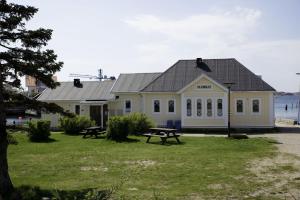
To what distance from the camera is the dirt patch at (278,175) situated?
11.5 m

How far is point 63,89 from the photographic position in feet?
143

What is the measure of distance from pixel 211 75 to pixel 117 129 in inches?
551

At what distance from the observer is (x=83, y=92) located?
4228 centimetres

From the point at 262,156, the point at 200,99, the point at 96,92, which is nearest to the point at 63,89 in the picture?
the point at 96,92

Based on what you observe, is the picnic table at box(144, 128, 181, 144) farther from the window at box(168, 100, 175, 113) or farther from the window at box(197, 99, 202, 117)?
the window at box(168, 100, 175, 113)

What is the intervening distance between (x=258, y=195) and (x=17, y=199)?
5850 millimetres

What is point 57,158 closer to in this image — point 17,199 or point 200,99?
point 17,199

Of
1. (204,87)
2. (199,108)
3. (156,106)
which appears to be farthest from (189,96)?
(156,106)

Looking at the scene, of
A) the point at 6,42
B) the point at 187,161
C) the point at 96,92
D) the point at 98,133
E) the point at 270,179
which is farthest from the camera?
the point at 96,92

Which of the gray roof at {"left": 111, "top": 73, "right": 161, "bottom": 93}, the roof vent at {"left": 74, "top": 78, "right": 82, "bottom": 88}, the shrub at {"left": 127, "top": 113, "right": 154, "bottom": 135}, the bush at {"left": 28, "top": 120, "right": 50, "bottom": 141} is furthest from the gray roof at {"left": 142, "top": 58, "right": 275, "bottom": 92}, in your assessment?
the bush at {"left": 28, "top": 120, "right": 50, "bottom": 141}

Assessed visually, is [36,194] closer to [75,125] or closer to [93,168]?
[93,168]

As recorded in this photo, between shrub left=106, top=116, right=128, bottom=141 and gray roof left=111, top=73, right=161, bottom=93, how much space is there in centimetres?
1229

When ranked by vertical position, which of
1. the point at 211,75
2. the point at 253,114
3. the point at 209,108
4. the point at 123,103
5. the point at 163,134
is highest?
the point at 211,75

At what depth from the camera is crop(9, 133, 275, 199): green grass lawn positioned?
12.3 meters
